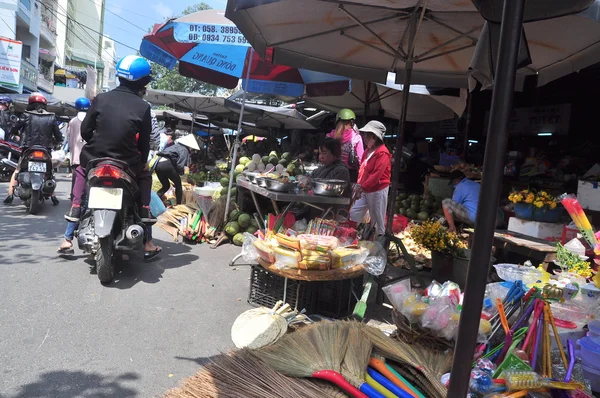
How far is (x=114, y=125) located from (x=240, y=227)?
2479mm

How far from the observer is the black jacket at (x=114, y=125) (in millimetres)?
3994

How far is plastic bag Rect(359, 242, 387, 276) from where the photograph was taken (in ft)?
11.7

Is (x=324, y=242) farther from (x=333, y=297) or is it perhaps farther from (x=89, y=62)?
(x=89, y=62)

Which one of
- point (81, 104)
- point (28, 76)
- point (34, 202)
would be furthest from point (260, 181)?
point (28, 76)

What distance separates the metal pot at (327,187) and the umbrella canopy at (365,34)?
1.35 m

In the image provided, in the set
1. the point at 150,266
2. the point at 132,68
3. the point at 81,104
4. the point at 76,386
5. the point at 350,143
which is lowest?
the point at 76,386

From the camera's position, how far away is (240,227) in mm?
6035

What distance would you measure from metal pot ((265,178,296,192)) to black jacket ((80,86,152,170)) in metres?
1.35

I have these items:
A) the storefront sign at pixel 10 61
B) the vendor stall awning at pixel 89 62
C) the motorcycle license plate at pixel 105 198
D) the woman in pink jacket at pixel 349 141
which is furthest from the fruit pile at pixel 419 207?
the vendor stall awning at pixel 89 62

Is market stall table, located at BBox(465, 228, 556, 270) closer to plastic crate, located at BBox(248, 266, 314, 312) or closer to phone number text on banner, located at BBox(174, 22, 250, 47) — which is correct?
plastic crate, located at BBox(248, 266, 314, 312)

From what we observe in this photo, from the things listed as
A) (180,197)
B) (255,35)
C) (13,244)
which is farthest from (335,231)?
(180,197)

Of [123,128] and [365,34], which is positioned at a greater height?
[365,34]

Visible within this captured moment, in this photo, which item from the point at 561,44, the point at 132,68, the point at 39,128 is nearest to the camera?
the point at 561,44

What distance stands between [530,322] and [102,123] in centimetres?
383
